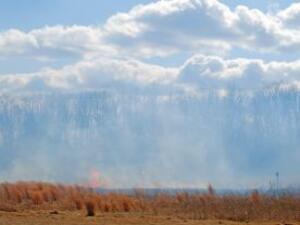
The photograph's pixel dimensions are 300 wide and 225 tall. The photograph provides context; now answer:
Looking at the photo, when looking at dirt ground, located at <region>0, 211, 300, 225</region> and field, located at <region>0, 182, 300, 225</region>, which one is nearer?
dirt ground, located at <region>0, 211, 300, 225</region>

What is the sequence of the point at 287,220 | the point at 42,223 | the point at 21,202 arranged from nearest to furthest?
the point at 42,223
the point at 287,220
the point at 21,202

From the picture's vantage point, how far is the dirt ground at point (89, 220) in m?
37.6

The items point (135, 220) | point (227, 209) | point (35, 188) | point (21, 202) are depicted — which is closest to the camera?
point (135, 220)

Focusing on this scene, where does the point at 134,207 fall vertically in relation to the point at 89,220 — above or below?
below

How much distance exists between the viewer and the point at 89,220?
128ft

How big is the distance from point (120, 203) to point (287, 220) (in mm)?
10400

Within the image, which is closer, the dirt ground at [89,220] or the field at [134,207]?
the dirt ground at [89,220]

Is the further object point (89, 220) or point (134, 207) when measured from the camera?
point (134, 207)

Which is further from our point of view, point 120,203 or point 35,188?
point 35,188

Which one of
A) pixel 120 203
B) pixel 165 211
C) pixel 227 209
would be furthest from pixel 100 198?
pixel 227 209

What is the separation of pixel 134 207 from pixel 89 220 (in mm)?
8713

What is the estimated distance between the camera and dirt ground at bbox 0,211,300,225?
123ft

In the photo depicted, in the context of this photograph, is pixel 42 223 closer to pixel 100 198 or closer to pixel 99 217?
pixel 99 217

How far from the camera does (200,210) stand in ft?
152
